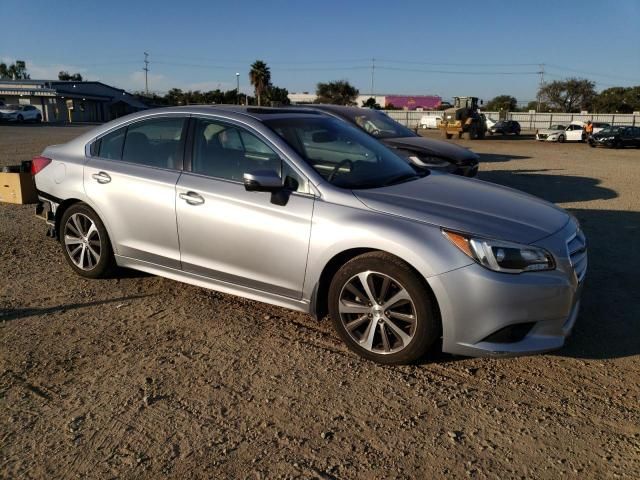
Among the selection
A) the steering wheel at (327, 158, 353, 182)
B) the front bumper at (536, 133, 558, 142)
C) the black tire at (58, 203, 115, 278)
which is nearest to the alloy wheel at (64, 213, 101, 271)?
the black tire at (58, 203, 115, 278)

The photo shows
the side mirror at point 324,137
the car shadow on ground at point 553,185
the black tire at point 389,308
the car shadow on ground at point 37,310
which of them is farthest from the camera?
the car shadow on ground at point 553,185

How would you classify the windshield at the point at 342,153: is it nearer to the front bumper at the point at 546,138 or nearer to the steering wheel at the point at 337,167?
the steering wheel at the point at 337,167

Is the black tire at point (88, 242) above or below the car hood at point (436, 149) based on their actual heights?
below

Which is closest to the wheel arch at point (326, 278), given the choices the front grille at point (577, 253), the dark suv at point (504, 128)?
the front grille at point (577, 253)

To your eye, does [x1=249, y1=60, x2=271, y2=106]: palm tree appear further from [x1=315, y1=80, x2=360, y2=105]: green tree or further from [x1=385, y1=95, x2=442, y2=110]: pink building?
[x1=385, y1=95, x2=442, y2=110]: pink building

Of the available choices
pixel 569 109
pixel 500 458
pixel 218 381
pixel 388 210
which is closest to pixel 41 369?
pixel 218 381

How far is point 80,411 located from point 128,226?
1917 mm

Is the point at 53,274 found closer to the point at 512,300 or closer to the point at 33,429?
the point at 33,429

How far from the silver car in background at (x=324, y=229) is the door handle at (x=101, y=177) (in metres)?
0.01

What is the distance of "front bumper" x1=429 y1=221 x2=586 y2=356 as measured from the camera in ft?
10.6

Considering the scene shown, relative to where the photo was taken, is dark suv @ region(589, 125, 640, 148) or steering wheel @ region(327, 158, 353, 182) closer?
steering wheel @ region(327, 158, 353, 182)

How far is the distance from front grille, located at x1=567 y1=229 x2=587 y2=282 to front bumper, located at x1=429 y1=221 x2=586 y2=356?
0.49 feet

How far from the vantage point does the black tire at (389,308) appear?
3.38 meters

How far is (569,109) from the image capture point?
8538cm
